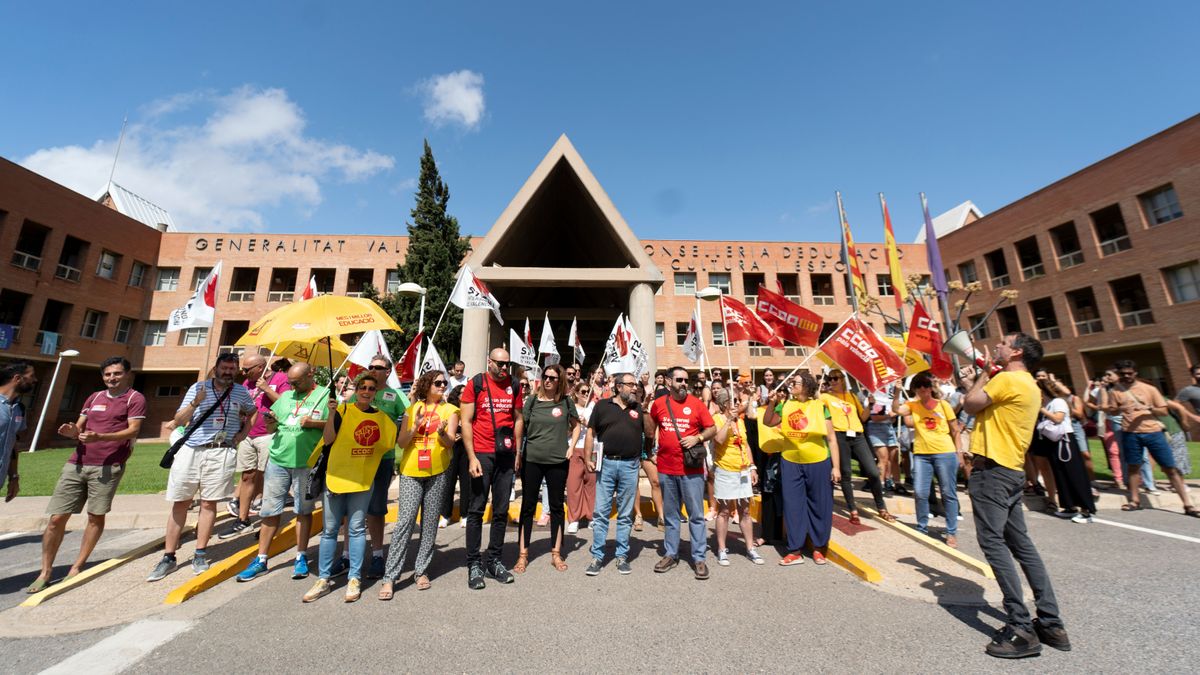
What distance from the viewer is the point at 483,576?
4203 mm

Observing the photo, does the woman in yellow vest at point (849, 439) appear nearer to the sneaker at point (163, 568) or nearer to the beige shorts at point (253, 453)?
the beige shorts at point (253, 453)

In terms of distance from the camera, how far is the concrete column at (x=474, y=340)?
12492mm

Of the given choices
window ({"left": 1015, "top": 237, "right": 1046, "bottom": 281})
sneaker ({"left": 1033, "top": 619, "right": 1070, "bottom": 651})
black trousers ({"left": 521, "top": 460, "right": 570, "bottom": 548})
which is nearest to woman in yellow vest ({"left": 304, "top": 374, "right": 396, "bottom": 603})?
black trousers ({"left": 521, "top": 460, "right": 570, "bottom": 548})

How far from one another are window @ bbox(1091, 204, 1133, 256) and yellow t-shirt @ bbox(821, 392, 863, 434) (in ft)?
82.1

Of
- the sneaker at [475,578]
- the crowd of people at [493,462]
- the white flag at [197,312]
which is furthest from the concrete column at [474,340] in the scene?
the sneaker at [475,578]

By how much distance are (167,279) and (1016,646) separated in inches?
1443

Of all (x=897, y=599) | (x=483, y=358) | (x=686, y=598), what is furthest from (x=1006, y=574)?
(x=483, y=358)

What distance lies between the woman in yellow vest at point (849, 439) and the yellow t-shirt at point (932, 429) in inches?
32.5

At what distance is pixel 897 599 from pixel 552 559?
318 centimetres

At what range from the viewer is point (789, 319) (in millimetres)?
7793

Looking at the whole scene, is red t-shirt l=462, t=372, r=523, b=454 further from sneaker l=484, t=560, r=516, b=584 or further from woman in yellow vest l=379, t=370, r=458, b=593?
sneaker l=484, t=560, r=516, b=584

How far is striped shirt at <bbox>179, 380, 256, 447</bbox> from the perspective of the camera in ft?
15.0

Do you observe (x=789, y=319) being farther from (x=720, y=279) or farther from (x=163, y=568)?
(x=720, y=279)

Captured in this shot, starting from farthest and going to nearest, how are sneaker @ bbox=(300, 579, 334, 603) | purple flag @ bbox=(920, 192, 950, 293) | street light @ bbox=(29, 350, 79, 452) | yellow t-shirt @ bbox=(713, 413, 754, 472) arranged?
1. street light @ bbox=(29, 350, 79, 452)
2. purple flag @ bbox=(920, 192, 950, 293)
3. yellow t-shirt @ bbox=(713, 413, 754, 472)
4. sneaker @ bbox=(300, 579, 334, 603)
